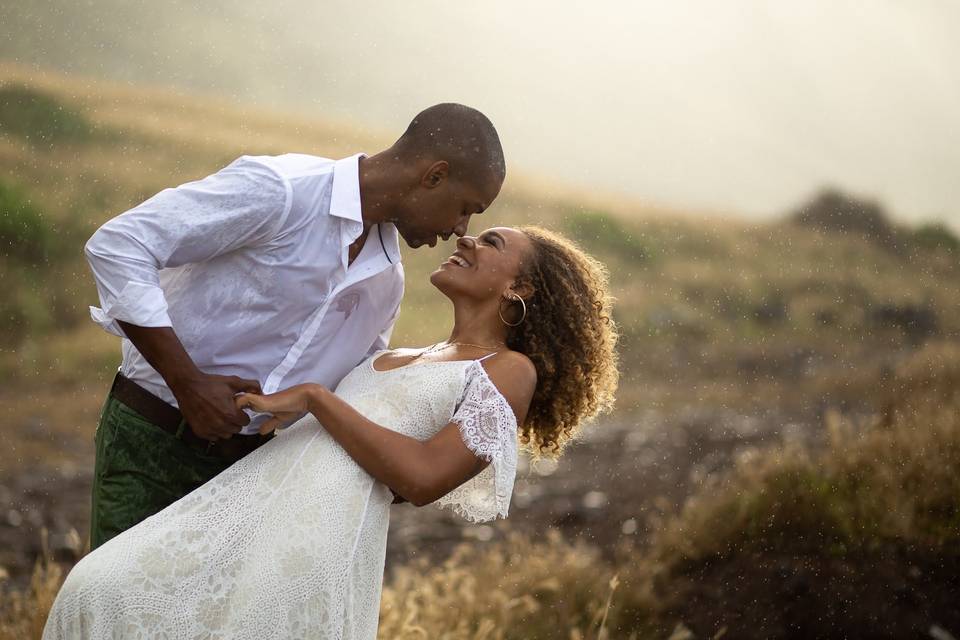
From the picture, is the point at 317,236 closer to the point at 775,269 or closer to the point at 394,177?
the point at 394,177

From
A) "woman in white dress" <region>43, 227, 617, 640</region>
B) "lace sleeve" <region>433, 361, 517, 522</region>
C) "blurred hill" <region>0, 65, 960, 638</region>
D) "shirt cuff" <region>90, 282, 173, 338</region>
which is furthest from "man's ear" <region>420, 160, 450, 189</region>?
"blurred hill" <region>0, 65, 960, 638</region>

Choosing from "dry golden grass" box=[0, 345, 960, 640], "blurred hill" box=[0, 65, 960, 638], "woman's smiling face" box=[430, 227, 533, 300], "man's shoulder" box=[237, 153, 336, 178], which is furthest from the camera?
"blurred hill" box=[0, 65, 960, 638]

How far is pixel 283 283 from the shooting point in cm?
345

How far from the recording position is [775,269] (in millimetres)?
22969

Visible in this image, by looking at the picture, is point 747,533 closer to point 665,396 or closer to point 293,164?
point 293,164

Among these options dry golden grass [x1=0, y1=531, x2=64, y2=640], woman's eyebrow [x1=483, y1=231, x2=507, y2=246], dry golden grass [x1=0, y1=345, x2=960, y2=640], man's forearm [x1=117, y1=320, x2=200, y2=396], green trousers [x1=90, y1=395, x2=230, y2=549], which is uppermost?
woman's eyebrow [x1=483, y1=231, x2=507, y2=246]

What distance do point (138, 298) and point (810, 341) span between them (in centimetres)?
1784

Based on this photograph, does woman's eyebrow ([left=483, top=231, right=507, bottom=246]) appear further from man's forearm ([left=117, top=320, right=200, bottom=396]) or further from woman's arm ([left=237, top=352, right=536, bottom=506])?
man's forearm ([left=117, top=320, right=200, bottom=396])

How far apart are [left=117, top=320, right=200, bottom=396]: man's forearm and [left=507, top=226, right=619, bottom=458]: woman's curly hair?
107 centimetres

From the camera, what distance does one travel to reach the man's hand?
3148 millimetres

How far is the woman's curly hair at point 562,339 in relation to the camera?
370 cm

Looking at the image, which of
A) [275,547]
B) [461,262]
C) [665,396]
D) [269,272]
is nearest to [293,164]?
[269,272]

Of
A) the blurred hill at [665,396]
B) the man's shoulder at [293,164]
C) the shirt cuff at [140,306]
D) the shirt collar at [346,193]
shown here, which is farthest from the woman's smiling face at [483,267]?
the blurred hill at [665,396]

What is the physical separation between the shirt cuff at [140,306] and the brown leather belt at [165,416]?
491 millimetres
